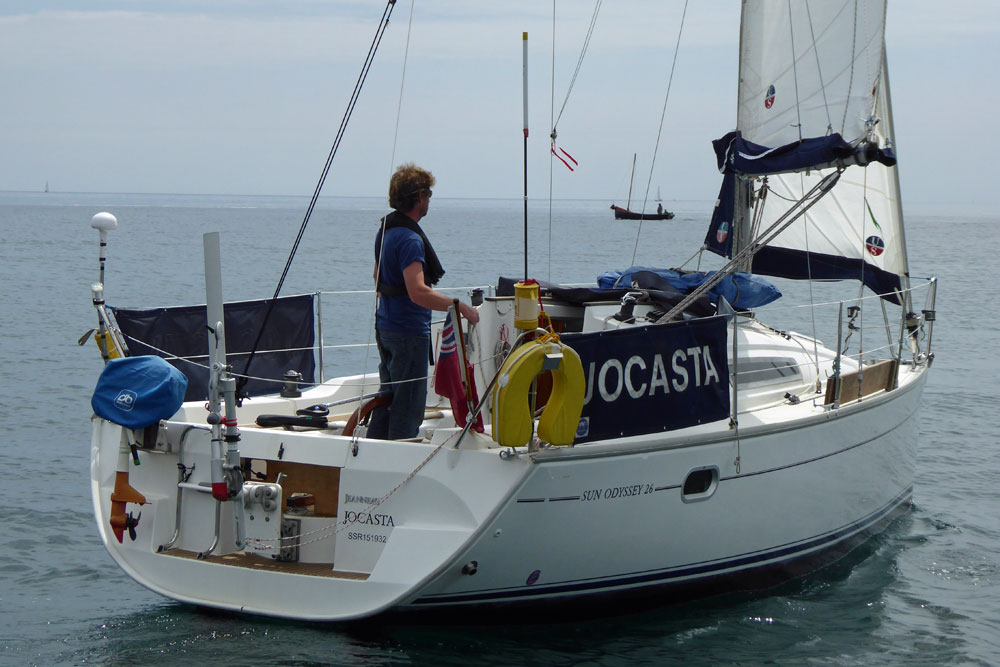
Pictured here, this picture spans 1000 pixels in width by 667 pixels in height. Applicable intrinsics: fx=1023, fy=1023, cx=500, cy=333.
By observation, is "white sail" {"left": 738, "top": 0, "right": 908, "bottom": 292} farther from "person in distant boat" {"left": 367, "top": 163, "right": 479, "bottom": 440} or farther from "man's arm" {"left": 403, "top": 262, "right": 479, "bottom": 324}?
"man's arm" {"left": 403, "top": 262, "right": 479, "bottom": 324}

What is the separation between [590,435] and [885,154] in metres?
3.07

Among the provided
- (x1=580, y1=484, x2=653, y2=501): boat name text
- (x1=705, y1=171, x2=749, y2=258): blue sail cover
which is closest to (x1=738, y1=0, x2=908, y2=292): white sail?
(x1=705, y1=171, x2=749, y2=258): blue sail cover

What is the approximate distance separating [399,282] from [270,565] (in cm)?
168

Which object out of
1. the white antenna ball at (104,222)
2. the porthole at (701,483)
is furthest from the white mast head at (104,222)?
the porthole at (701,483)

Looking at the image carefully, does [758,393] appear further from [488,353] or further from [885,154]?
[488,353]

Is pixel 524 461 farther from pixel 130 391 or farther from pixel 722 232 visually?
pixel 722 232

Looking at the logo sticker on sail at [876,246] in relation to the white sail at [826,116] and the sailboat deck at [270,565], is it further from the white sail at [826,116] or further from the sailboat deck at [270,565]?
the sailboat deck at [270,565]

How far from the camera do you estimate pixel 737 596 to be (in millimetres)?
6543

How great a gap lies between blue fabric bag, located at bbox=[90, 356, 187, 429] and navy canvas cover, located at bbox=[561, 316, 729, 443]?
2.20m

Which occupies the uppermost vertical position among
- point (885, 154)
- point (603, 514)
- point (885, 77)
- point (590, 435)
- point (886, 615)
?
point (885, 77)

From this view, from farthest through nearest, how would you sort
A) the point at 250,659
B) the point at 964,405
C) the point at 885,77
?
the point at 964,405 → the point at 885,77 → the point at 250,659

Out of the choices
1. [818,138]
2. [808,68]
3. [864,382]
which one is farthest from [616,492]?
[808,68]

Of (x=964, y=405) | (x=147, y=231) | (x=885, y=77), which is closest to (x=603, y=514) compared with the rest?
(x=885, y=77)

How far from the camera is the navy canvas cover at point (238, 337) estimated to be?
664cm
